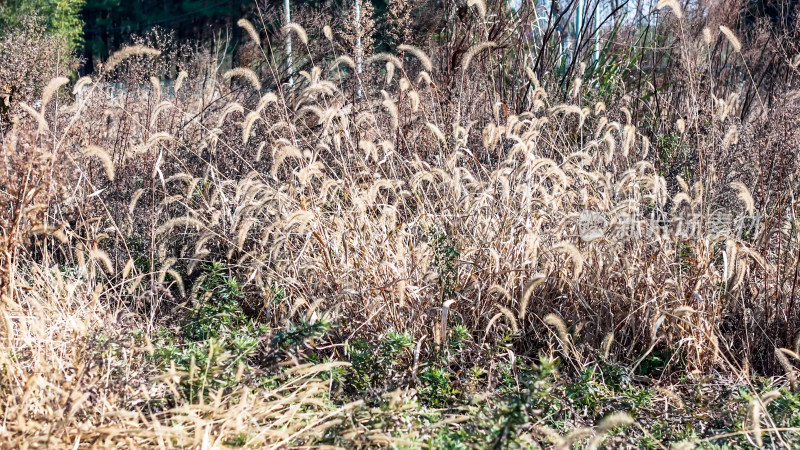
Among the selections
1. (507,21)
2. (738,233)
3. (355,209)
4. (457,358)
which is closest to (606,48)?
(507,21)

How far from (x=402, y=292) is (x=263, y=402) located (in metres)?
0.77

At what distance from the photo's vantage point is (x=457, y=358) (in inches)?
129

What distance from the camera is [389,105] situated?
360cm

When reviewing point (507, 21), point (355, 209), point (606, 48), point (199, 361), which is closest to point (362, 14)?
point (507, 21)

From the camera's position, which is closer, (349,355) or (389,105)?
(349,355)

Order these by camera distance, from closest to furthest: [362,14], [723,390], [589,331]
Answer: [723,390]
[589,331]
[362,14]

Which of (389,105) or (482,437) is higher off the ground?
(389,105)

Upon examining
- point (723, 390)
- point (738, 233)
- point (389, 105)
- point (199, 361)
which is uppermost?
point (389, 105)

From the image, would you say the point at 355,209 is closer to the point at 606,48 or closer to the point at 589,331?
the point at 589,331

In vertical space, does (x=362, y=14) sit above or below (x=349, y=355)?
above

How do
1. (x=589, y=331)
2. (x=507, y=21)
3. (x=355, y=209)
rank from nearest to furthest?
(x=589, y=331), (x=355, y=209), (x=507, y=21)

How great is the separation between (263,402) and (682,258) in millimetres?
2059

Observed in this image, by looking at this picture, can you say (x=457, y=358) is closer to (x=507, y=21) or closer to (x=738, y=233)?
(x=738, y=233)

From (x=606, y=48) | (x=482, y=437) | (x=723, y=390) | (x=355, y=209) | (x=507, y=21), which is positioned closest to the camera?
(x=482, y=437)
